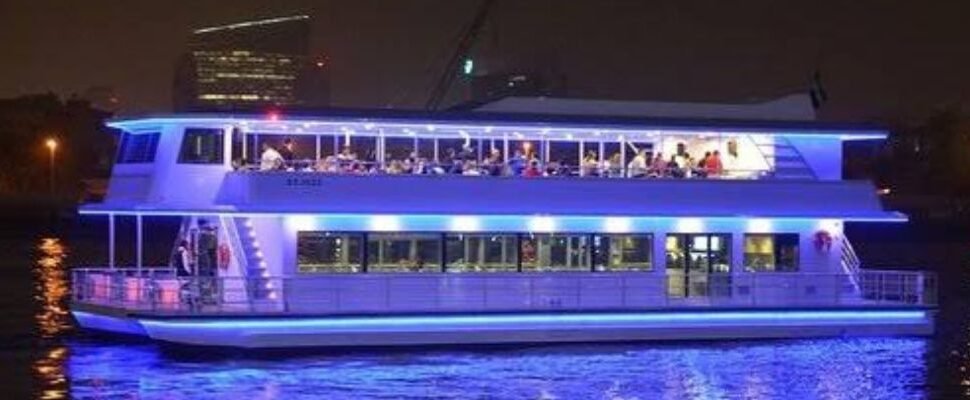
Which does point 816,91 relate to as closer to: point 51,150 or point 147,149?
point 147,149

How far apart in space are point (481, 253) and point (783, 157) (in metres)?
8.44

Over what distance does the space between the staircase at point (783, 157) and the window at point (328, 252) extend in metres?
10.7

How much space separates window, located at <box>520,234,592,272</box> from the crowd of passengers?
149cm

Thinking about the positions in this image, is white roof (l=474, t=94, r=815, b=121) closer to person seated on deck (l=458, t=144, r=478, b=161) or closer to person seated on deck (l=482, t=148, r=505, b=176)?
person seated on deck (l=458, t=144, r=478, b=161)

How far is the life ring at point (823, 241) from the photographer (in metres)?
40.4

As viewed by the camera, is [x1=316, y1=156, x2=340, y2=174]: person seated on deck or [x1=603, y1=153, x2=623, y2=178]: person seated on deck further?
[x1=603, y1=153, x2=623, y2=178]: person seated on deck

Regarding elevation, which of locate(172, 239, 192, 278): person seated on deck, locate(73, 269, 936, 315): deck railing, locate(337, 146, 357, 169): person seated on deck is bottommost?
locate(73, 269, 936, 315): deck railing

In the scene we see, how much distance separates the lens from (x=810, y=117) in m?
43.2

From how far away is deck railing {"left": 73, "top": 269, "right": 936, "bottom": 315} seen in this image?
34.6 m

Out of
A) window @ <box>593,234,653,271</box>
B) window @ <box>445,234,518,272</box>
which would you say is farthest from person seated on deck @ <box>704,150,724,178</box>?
window @ <box>445,234,518,272</box>

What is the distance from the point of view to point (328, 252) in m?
36.1

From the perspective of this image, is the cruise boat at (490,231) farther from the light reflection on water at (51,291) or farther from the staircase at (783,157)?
the light reflection on water at (51,291)

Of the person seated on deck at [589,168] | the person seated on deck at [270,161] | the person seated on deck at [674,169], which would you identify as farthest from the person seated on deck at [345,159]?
the person seated on deck at [674,169]

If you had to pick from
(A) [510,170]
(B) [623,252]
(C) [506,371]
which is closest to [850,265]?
(B) [623,252]
